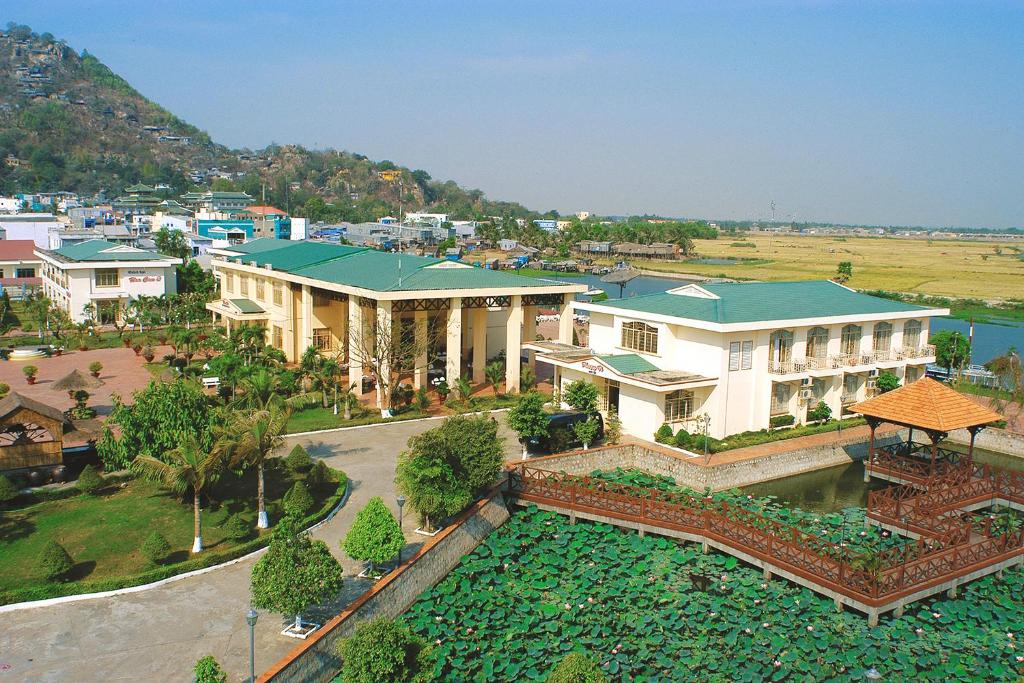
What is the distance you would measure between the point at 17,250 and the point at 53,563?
45888mm

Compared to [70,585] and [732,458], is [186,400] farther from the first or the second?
[732,458]

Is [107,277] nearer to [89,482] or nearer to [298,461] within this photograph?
[89,482]

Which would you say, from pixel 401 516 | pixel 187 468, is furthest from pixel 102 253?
pixel 401 516

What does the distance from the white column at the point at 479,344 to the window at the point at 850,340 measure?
1134 centimetres

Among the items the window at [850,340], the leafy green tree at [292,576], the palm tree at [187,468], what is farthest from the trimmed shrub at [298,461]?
the window at [850,340]

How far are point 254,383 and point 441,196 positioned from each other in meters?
153

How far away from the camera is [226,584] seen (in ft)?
41.9

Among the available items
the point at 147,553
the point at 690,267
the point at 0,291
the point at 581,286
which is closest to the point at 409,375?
the point at 581,286

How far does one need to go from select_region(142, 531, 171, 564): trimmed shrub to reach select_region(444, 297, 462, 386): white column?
12.6 meters

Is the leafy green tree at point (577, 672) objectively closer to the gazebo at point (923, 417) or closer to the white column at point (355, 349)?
the gazebo at point (923, 417)

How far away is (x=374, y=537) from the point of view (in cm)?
1285

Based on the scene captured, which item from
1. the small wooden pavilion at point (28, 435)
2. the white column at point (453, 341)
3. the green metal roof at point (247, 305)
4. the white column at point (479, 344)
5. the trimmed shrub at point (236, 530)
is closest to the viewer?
the trimmed shrub at point (236, 530)

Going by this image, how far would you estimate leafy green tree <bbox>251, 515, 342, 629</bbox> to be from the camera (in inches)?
432

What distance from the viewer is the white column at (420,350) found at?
24.5 metres
